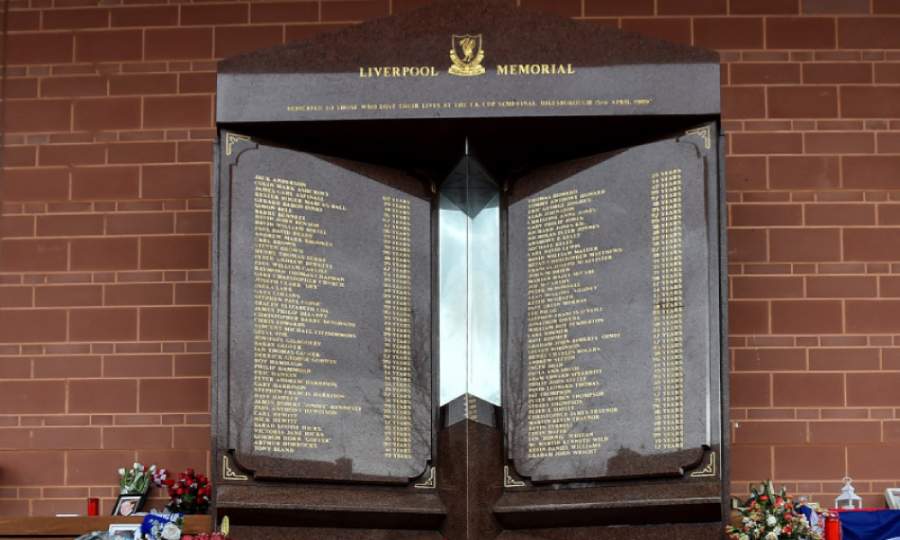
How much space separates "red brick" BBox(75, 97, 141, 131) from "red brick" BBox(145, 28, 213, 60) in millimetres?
267

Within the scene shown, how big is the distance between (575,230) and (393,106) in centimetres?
98

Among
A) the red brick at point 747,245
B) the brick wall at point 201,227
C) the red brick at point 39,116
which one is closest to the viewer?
the brick wall at point 201,227

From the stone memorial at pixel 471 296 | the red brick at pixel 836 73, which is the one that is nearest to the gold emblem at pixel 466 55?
the stone memorial at pixel 471 296

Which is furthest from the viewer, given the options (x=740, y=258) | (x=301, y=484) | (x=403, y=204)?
(x=740, y=258)

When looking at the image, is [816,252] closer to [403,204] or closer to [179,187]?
[403,204]

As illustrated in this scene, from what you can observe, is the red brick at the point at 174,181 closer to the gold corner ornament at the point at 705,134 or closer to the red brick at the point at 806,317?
the gold corner ornament at the point at 705,134

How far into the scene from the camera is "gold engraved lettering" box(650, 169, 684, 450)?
6.97 metres

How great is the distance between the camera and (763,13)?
27.2ft

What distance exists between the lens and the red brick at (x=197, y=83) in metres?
8.36

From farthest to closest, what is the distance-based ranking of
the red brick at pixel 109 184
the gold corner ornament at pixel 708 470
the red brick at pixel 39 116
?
the red brick at pixel 39 116, the red brick at pixel 109 184, the gold corner ornament at pixel 708 470

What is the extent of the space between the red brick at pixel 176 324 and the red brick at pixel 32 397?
0.50 m

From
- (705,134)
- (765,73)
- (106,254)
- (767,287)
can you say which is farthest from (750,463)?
(106,254)

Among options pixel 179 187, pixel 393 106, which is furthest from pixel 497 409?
pixel 179 187

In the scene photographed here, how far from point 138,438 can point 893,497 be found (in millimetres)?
→ 3609
